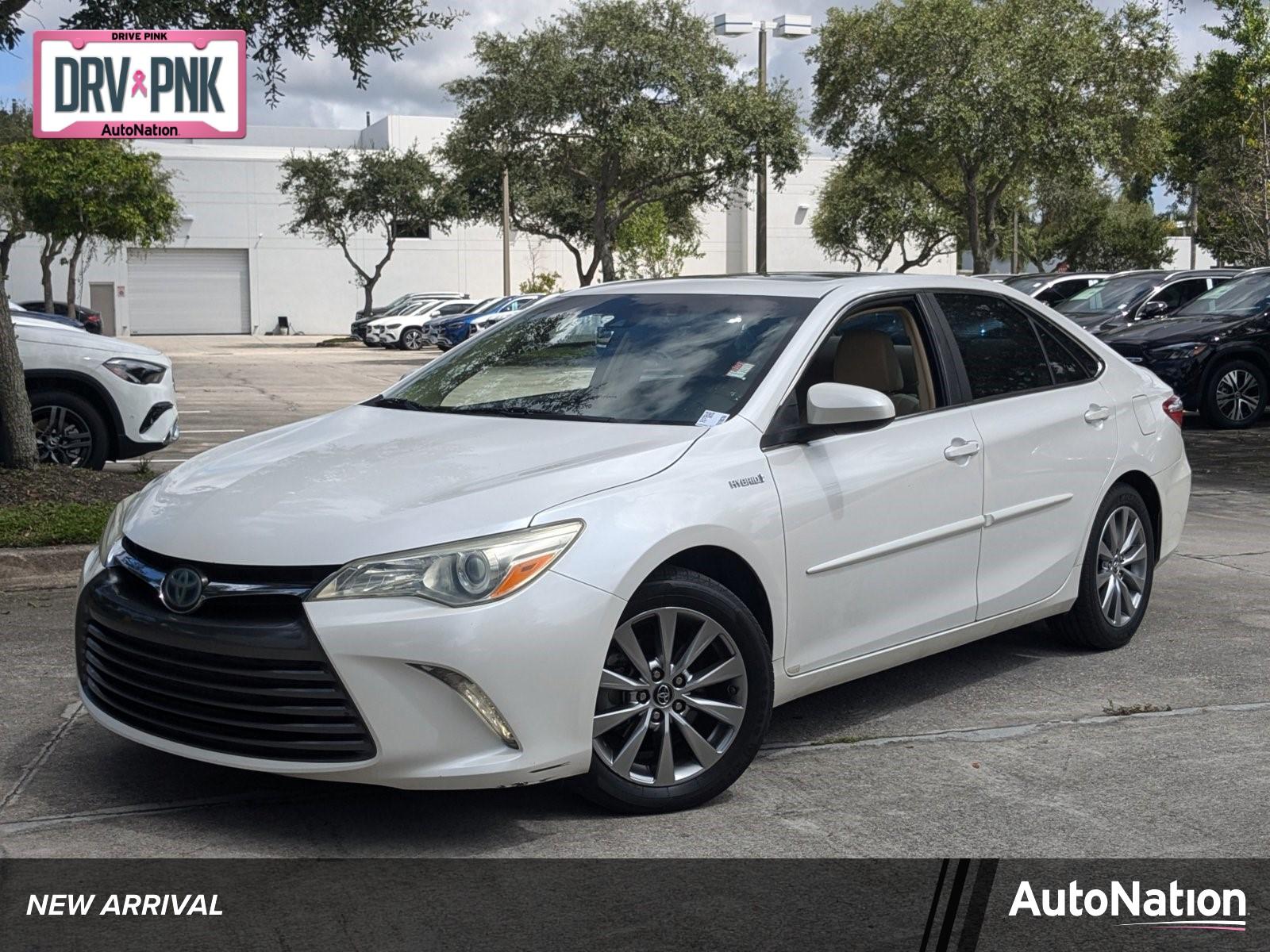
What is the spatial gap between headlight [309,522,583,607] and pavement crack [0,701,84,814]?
134 centimetres

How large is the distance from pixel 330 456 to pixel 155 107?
10.2 metres

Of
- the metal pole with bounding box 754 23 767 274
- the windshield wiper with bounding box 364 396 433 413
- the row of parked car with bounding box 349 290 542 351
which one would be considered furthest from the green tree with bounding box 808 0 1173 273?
the windshield wiper with bounding box 364 396 433 413

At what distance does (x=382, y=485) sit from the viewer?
4.33m

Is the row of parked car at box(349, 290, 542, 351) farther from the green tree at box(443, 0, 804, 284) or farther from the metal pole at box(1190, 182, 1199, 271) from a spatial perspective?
the metal pole at box(1190, 182, 1199, 271)

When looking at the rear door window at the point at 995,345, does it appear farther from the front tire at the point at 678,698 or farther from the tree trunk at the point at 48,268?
the tree trunk at the point at 48,268

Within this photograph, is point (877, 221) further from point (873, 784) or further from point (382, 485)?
point (382, 485)

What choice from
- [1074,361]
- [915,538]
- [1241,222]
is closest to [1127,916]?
[915,538]

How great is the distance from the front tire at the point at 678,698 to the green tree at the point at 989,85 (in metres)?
26.2

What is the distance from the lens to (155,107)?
13.8m

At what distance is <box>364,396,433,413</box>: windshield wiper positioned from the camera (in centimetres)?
548

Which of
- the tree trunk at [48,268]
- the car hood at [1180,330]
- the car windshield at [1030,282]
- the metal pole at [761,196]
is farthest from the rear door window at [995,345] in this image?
the tree trunk at [48,268]

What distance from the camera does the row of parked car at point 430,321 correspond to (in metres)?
40.4

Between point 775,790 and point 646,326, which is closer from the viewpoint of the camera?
point 775,790

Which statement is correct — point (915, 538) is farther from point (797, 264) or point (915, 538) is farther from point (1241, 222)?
point (797, 264)
